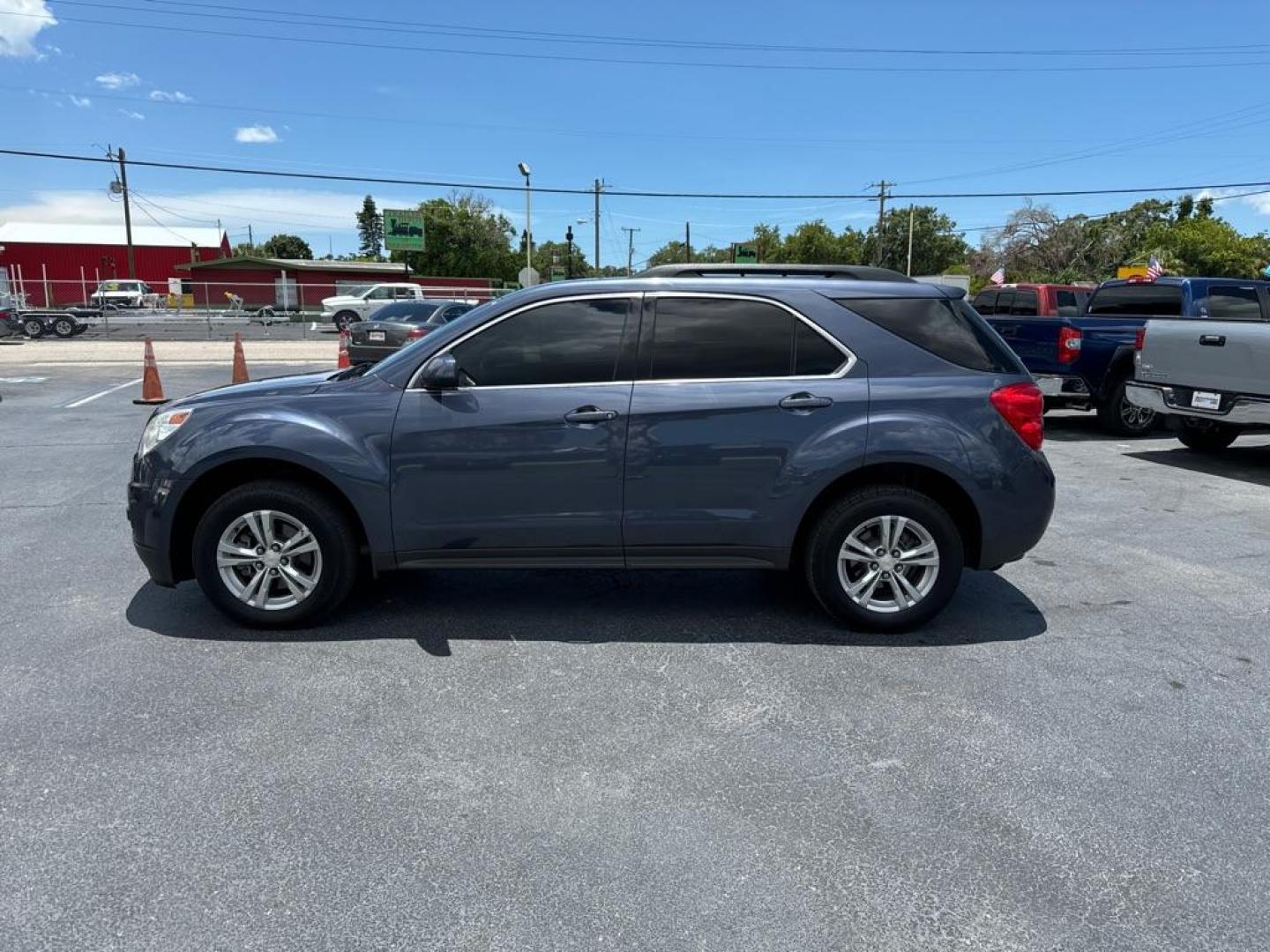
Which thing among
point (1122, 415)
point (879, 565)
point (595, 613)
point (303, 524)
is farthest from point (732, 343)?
point (1122, 415)

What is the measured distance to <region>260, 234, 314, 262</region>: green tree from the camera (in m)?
115

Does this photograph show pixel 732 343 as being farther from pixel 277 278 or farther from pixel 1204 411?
pixel 277 278

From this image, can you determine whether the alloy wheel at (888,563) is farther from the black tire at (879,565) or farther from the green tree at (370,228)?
the green tree at (370,228)

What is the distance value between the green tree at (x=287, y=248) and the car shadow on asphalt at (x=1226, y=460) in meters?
116

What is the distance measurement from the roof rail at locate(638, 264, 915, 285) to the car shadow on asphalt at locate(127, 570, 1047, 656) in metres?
1.80

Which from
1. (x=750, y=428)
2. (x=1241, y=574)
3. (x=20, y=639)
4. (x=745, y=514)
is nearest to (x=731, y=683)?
(x=745, y=514)

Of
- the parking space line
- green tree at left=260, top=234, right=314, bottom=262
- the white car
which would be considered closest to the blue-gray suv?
the parking space line

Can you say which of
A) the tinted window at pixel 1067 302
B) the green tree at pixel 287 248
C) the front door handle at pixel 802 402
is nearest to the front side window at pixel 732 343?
the front door handle at pixel 802 402

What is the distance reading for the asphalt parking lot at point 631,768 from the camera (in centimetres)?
257

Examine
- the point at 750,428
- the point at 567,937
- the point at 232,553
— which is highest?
the point at 750,428

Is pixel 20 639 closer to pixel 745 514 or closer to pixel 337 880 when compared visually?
pixel 337 880

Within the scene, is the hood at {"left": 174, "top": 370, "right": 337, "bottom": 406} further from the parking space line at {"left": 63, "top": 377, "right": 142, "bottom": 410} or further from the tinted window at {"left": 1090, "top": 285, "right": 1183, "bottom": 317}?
the tinted window at {"left": 1090, "top": 285, "right": 1183, "bottom": 317}

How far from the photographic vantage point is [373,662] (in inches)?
167

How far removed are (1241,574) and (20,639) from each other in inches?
274
